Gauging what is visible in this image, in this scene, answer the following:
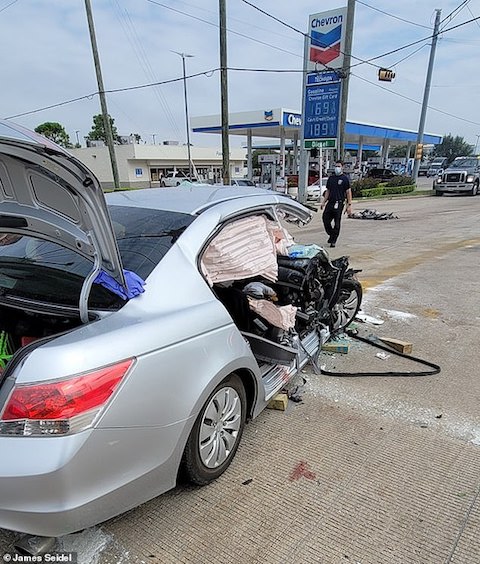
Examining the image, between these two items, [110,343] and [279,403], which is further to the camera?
[279,403]

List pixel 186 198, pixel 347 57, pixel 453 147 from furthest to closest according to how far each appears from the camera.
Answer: pixel 453 147 < pixel 347 57 < pixel 186 198

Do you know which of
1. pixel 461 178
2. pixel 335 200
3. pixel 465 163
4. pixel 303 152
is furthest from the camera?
pixel 465 163

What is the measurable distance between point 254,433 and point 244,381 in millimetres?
495

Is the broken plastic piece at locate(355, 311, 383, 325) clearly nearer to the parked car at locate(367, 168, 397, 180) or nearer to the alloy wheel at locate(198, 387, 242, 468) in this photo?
the alloy wheel at locate(198, 387, 242, 468)

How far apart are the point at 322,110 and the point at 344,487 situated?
17.1 meters

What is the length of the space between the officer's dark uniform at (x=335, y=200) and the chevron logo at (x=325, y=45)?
9202 millimetres

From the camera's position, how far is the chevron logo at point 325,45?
649 inches

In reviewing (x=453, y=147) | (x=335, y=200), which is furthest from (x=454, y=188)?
(x=453, y=147)

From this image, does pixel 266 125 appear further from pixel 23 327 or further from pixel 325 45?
pixel 23 327

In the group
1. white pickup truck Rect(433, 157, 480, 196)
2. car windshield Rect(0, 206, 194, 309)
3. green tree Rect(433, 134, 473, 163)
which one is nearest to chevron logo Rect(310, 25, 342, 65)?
white pickup truck Rect(433, 157, 480, 196)

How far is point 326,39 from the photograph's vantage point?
16750mm

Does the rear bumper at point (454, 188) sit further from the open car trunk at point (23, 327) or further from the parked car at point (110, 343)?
the open car trunk at point (23, 327)

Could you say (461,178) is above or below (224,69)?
below

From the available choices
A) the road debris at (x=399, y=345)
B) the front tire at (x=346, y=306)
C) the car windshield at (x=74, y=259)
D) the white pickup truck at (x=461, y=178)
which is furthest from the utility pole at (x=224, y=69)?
the car windshield at (x=74, y=259)
